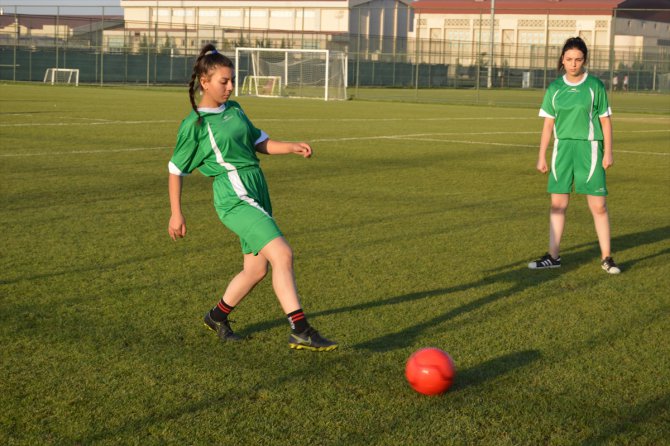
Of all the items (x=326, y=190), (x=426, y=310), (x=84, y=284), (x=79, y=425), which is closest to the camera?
(x=79, y=425)

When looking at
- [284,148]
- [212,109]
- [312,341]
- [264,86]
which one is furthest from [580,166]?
[264,86]

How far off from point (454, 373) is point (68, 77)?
4784 centimetres

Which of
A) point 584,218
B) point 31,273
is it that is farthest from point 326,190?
point 31,273

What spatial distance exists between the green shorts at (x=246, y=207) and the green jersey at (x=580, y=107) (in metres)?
3.07

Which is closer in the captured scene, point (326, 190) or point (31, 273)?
point (31, 273)

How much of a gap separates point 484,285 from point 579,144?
58.8 inches

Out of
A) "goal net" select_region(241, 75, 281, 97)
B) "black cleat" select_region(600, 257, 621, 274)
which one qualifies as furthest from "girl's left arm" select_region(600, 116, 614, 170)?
"goal net" select_region(241, 75, 281, 97)

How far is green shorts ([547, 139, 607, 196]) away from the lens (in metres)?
7.54

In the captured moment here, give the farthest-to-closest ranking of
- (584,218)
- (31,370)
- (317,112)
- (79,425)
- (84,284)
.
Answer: (317,112) < (584,218) < (84,284) < (31,370) < (79,425)

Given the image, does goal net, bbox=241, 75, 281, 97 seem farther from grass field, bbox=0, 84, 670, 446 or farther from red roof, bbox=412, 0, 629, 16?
grass field, bbox=0, 84, 670, 446

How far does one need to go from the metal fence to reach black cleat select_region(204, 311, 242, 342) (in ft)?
136

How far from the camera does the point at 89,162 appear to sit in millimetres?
13789

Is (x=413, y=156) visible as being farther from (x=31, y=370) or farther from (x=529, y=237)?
(x=31, y=370)

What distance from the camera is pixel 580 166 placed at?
24.9ft
